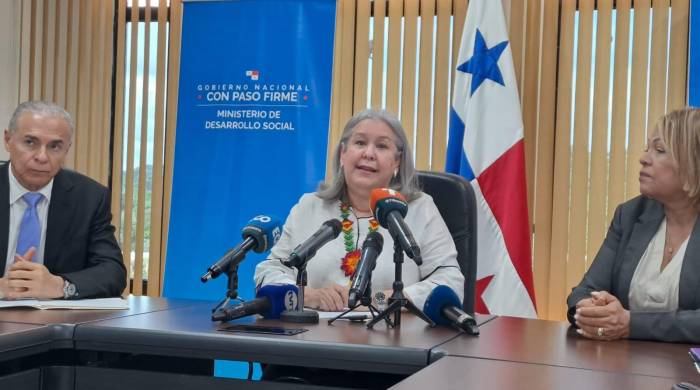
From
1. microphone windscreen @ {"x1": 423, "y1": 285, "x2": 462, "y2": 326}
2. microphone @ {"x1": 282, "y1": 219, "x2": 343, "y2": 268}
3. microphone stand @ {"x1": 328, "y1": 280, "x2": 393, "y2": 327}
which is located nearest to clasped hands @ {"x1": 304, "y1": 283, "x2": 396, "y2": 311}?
microphone stand @ {"x1": 328, "y1": 280, "x2": 393, "y2": 327}

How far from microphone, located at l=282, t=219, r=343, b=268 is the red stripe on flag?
205cm

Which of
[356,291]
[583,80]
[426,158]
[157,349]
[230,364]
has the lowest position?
[230,364]

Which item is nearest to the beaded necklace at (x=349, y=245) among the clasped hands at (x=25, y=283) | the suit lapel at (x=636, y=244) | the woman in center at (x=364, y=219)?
the woman in center at (x=364, y=219)

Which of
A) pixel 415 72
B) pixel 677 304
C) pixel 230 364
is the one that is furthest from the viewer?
pixel 415 72

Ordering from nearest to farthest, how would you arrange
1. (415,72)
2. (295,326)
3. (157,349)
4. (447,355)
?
(447,355)
(157,349)
(295,326)
(415,72)

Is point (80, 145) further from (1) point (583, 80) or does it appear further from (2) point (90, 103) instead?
(1) point (583, 80)

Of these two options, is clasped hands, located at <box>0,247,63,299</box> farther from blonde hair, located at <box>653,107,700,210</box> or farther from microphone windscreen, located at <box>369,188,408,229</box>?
blonde hair, located at <box>653,107,700,210</box>

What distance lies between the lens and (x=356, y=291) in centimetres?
192

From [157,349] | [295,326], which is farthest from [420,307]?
[157,349]

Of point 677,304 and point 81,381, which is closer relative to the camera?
point 81,381

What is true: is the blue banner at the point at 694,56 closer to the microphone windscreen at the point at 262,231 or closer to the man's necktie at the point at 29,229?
the microphone windscreen at the point at 262,231

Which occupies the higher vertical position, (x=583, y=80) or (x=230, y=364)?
(x=583, y=80)

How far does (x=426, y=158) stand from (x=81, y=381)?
10.8 feet

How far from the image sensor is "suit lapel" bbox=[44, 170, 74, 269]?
8.86 ft
